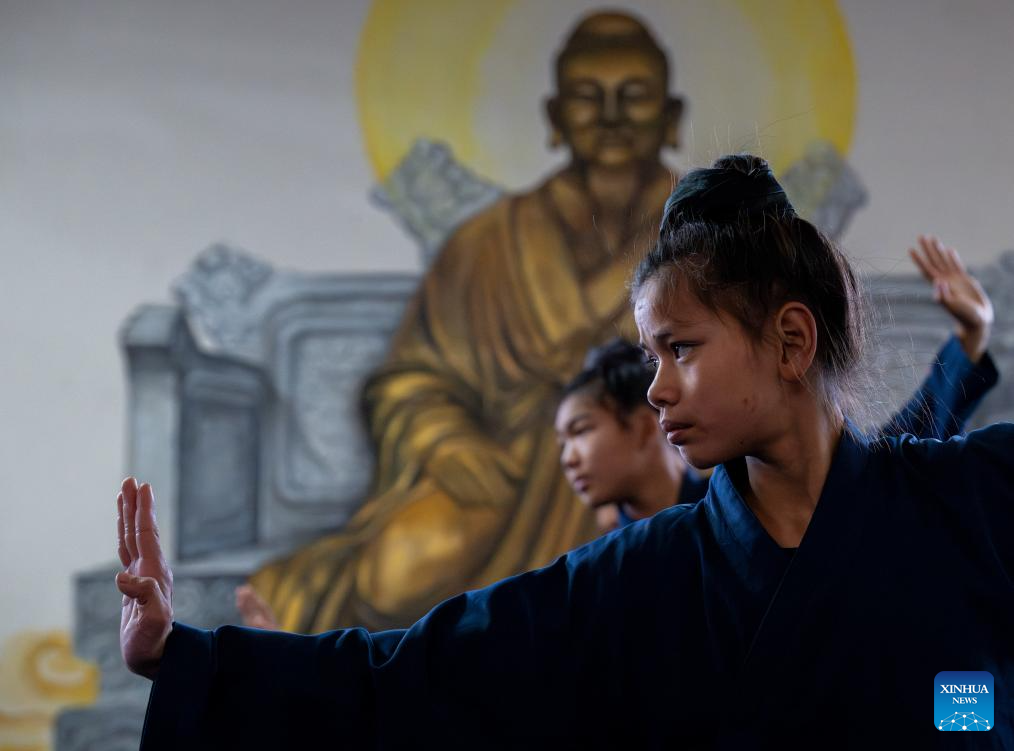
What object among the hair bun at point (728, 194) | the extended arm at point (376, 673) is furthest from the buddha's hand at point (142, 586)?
the hair bun at point (728, 194)

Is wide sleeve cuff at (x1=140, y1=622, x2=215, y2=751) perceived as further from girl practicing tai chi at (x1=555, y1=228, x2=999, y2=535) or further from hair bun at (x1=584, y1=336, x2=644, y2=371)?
hair bun at (x1=584, y1=336, x2=644, y2=371)

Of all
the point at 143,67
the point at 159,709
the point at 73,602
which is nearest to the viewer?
the point at 159,709

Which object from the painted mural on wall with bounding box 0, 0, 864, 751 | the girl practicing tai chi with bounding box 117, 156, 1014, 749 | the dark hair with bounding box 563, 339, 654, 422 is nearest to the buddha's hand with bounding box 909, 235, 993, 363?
the dark hair with bounding box 563, 339, 654, 422

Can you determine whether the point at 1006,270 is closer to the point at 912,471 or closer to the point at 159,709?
the point at 912,471

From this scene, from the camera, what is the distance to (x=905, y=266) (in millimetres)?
4930

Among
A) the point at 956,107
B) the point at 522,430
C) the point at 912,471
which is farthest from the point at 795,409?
the point at 956,107

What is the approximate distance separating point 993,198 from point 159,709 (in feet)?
15.2

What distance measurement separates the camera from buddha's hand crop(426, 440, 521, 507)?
15.6 ft

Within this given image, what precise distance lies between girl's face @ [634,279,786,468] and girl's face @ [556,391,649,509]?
128 cm

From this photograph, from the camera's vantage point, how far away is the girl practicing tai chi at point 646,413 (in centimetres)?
246

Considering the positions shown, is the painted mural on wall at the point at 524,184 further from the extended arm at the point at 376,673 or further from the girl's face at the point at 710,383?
the girl's face at the point at 710,383

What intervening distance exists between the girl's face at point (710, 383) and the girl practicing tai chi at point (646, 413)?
105 cm

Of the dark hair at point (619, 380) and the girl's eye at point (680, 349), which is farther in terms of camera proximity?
the dark hair at point (619, 380)

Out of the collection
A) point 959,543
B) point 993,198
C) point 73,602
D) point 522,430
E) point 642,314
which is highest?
point 993,198
